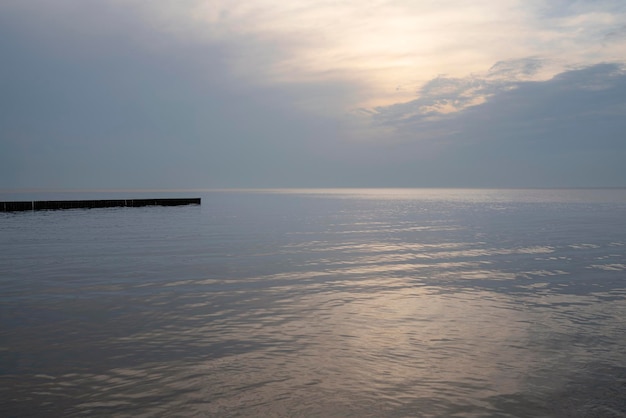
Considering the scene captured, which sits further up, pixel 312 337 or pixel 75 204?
pixel 75 204

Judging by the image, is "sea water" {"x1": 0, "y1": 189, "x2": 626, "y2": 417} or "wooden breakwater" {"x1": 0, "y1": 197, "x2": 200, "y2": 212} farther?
"wooden breakwater" {"x1": 0, "y1": 197, "x2": 200, "y2": 212}

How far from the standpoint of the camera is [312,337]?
13258 mm

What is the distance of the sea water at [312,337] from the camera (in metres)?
9.21

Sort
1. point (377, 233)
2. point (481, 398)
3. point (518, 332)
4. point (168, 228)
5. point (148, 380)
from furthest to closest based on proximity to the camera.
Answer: point (168, 228), point (377, 233), point (518, 332), point (148, 380), point (481, 398)

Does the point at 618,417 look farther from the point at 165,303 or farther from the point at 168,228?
the point at 168,228

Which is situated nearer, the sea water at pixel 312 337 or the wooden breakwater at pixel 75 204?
the sea water at pixel 312 337

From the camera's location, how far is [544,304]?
1706 cm

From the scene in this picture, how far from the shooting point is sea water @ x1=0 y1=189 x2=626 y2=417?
9211 millimetres

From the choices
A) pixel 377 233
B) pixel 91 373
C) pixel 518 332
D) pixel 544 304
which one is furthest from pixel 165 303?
pixel 377 233

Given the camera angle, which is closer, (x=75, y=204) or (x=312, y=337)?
(x=312, y=337)

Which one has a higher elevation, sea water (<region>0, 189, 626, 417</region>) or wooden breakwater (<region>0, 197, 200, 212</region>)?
wooden breakwater (<region>0, 197, 200, 212</region>)

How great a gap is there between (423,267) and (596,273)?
24.8 feet

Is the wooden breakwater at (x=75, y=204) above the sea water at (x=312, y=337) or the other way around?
above

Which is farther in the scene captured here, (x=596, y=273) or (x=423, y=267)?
(x=423, y=267)
